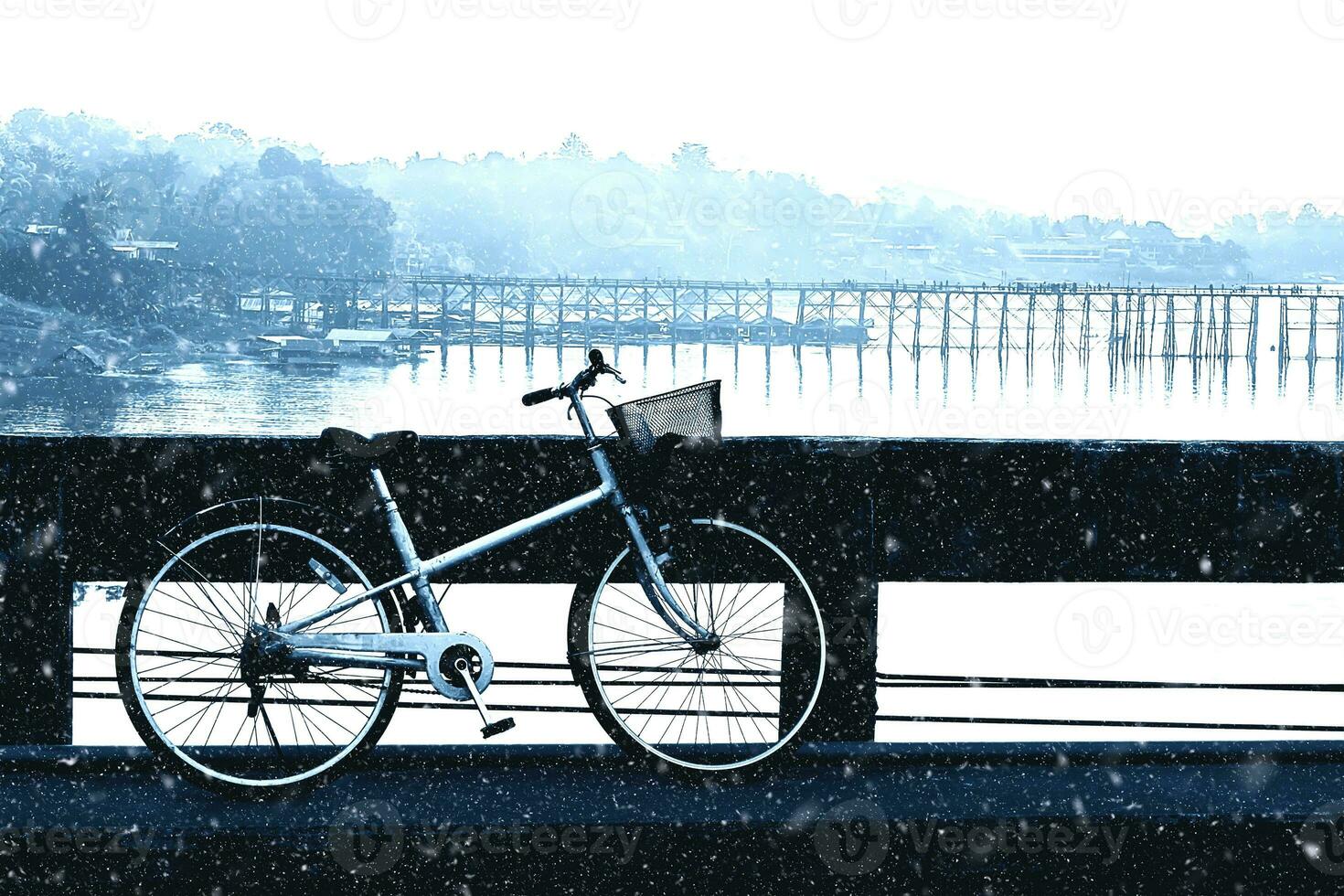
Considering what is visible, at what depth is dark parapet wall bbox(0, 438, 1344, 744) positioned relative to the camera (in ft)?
11.8

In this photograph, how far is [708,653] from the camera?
11.1ft

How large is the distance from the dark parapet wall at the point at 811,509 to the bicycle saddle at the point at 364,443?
0.36 metres

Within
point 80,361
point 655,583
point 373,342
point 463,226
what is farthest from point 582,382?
point 463,226

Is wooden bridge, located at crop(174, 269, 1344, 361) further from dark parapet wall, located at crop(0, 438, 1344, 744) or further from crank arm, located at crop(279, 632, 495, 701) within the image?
crank arm, located at crop(279, 632, 495, 701)

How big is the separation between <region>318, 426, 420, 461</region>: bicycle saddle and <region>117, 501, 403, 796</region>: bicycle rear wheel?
0.72 feet

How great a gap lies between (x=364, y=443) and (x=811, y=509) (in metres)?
1.15

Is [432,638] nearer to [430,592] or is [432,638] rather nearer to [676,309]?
[430,592]

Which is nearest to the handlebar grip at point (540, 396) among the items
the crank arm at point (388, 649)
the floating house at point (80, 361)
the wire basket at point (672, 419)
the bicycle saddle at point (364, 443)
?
the wire basket at point (672, 419)

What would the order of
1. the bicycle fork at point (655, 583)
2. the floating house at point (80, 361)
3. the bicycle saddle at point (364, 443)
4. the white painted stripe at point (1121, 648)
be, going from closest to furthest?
the bicycle saddle at point (364, 443) < the bicycle fork at point (655, 583) < the white painted stripe at point (1121, 648) < the floating house at point (80, 361)

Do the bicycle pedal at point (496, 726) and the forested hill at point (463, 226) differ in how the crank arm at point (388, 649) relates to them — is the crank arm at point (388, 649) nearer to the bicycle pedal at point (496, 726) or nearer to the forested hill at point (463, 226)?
the bicycle pedal at point (496, 726)

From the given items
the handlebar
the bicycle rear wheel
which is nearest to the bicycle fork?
the handlebar

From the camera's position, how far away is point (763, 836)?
3.15 metres

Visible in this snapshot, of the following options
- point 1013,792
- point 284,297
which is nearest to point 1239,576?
point 1013,792

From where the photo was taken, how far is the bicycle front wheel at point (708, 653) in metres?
3.39
